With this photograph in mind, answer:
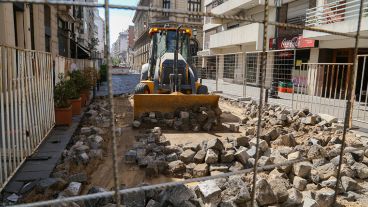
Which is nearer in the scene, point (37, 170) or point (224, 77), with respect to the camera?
point (37, 170)

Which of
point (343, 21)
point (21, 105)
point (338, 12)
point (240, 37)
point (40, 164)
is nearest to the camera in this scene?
point (21, 105)

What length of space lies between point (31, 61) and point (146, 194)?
2987mm

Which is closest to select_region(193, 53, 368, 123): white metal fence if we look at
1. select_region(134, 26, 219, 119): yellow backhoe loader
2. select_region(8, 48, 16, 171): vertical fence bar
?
select_region(134, 26, 219, 119): yellow backhoe loader

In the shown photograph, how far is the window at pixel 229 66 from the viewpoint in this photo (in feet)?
53.9

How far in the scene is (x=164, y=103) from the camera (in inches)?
324

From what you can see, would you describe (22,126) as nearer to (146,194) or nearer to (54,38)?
(146,194)

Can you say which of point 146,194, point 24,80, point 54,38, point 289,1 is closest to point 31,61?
point 24,80

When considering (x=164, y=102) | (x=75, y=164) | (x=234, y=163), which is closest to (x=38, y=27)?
(x=164, y=102)

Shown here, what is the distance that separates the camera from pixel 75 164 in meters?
4.78

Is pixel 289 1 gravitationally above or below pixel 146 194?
above

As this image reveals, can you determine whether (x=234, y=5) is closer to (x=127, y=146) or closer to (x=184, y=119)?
(x=184, y=119)

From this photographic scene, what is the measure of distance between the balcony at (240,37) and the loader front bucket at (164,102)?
12616 millimetres

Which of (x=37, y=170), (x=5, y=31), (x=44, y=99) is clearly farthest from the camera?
(x=5, y=31)

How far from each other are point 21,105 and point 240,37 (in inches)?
786
